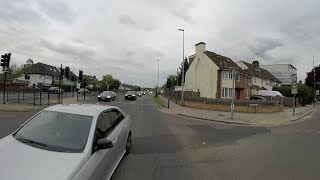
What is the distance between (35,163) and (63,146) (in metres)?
0.82

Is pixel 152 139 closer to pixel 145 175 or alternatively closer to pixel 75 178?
pixel 145 175

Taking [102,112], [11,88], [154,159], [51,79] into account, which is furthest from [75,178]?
[51,79]

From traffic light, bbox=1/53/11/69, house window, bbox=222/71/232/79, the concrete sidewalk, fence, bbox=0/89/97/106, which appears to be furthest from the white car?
house window, bbox=222/71/232/79

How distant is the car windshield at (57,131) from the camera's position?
5.14 meters

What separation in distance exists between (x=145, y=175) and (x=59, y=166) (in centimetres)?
299

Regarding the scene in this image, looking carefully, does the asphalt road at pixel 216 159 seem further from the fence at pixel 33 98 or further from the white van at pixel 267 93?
the white van at pixel 267 93

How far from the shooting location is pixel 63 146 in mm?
5098

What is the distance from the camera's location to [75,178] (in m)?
4.09

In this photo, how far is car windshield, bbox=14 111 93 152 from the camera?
5137mm

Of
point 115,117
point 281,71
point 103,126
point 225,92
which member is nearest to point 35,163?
point 103,126

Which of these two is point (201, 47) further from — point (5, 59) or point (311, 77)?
point (311, 77)

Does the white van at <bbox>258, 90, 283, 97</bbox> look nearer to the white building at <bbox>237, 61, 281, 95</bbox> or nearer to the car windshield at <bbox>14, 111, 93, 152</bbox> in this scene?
the white building at <bbox>237, 61, 281, 95</bbox>

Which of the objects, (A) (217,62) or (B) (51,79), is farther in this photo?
(B) (51,79)

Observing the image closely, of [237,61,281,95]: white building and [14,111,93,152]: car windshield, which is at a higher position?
[237,61,281,95]: white building
